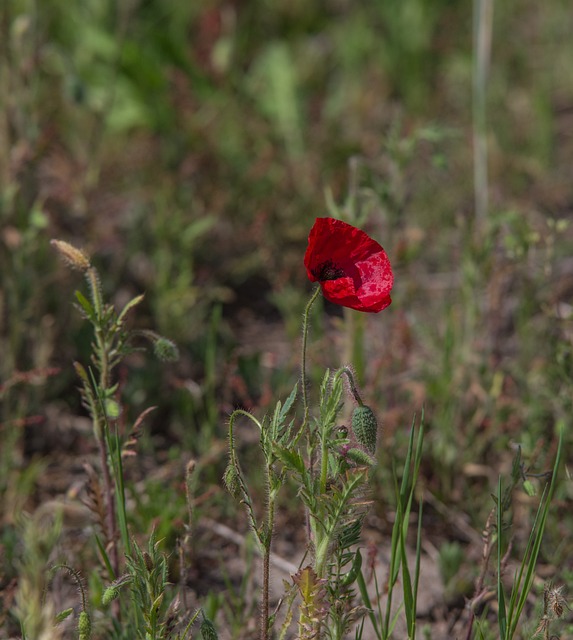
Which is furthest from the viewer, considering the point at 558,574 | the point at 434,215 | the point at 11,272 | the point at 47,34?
the point at 47,34

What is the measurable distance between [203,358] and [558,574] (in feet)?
5.18

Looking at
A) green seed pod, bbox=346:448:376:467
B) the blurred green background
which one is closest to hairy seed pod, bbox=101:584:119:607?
green seed pod, bbox=346:448:376:467

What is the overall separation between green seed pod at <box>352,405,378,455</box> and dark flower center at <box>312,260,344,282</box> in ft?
0.93

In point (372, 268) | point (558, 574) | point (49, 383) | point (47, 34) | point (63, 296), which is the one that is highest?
point (47, 34)

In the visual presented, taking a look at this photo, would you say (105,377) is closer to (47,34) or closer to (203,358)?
(203,358)

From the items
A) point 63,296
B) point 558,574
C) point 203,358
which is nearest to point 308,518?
point 558,574

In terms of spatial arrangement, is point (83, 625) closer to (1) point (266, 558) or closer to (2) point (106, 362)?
(1) point (266, 558)

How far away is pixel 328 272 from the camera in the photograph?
1.82 meters

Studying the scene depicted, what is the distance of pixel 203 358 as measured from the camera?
11.2ft

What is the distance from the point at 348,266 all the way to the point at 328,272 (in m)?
0.05

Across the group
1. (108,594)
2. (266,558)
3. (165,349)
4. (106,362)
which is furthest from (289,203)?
(108,594)

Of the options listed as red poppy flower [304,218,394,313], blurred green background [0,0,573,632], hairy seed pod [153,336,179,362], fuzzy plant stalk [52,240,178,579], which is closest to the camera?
red poppy flower [304,218,394,313]

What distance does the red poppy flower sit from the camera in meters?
1.71

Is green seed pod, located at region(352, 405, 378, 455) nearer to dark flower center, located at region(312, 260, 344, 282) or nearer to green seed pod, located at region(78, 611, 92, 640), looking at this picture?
dark flower center, located at region(312, 260, 344, 282)
